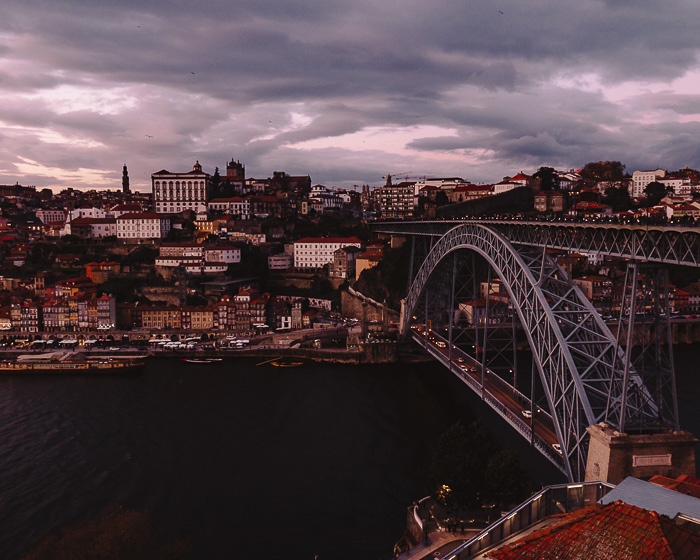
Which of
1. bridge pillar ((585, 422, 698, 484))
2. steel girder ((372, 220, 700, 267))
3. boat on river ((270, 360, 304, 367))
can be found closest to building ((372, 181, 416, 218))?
boat on river ((270, 360, 304, 367))

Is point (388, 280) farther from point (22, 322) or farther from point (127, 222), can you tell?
point (127, 222)

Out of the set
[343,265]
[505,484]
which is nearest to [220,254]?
[343,265]

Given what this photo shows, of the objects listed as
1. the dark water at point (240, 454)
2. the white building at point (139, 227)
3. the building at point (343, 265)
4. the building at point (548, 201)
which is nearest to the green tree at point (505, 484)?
the dark water at point (240, 454)

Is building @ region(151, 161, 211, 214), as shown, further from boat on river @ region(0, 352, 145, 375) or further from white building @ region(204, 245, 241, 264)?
boat on river @ region(0, 352, 145, 375)

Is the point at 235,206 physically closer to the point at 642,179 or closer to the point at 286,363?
the point at 286,363

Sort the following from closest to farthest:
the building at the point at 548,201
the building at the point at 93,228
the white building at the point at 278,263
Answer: the building at the point at 548,201 → the white building at the point at 278,263 → the building at the point at 93,228

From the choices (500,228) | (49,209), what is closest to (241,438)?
(500,228)

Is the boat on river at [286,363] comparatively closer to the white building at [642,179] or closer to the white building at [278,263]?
the white building at [278,263]
